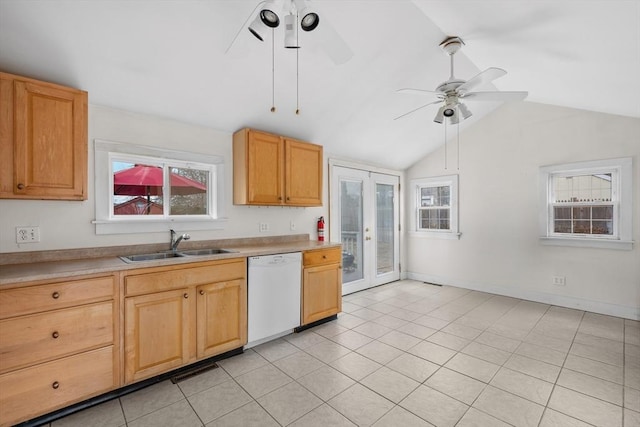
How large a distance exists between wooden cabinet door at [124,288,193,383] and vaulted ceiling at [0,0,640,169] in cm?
174

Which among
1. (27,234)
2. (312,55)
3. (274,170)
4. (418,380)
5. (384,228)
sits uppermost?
(312,55)

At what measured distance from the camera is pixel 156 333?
2201mm

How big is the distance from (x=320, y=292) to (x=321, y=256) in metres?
0.42

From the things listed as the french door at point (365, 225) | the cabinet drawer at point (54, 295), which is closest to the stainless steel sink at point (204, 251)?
the cabinet drawer at point (54, 295)

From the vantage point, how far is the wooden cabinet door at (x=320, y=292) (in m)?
3.21

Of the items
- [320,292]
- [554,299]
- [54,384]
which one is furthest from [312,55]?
[554,299]

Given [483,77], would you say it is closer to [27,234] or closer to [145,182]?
[145,182]

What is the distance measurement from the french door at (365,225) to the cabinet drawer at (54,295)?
295 centimetres

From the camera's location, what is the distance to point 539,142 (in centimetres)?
416

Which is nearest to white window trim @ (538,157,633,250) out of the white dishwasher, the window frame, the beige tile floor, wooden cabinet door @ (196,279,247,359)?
the beige tile floor

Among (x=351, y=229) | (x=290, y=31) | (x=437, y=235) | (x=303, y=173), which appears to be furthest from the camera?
(x=437, y=235)

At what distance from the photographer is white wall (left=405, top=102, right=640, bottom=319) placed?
360 centimetres

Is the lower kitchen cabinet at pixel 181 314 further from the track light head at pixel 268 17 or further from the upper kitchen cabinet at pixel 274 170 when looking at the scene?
the track light head at pixel 268 17

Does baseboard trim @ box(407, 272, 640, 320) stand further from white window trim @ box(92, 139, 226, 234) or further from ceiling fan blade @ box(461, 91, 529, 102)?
white window trim @ box(92, 139, 226, 234)
